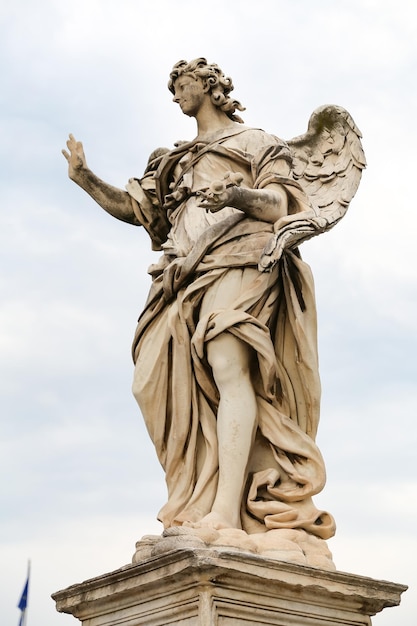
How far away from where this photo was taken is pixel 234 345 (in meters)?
7.08

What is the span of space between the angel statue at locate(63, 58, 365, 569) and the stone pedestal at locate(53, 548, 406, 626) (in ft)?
0.65

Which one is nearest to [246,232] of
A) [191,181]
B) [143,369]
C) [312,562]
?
[191,181]

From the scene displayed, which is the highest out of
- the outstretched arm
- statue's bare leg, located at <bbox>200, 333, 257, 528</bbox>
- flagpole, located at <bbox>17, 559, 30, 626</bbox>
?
flagpole, located at <bbox>17, 559, 30, 626</bbox>

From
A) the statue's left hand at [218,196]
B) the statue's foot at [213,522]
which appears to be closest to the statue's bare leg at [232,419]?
the statue's foot at [213,522]

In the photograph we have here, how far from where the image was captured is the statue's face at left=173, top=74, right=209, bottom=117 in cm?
800

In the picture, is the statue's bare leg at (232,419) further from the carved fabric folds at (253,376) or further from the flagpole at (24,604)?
the flagpole at (24,604)

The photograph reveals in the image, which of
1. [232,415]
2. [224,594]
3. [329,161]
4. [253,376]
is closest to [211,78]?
[329,161]

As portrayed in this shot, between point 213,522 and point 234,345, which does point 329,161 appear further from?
point 213,522

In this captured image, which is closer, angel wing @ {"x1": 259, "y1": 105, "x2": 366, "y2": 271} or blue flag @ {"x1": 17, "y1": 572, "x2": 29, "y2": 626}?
angel wing @ {"x1": 259, "y1": 105, "x2": 366, "y2": 271}

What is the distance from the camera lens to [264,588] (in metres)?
6.29

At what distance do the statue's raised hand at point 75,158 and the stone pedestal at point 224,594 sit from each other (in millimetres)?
3113

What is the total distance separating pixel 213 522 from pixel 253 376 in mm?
1088

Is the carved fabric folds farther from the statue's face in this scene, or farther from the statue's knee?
the statue's face

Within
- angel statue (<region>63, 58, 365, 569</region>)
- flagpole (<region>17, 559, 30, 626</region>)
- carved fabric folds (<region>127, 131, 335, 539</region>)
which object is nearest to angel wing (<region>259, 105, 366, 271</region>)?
angel statue (<region>63, 58, 365, 569</region>)
